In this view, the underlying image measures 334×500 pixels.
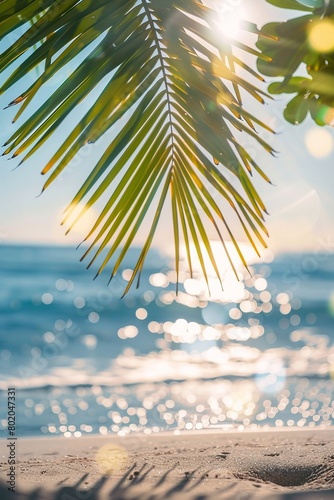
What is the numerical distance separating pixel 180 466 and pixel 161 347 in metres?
5.19

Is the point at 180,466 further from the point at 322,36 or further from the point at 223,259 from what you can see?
the point at 223,259

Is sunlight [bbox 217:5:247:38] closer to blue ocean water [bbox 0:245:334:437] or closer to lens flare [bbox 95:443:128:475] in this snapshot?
lens flare [bbox 95:443:128:475]

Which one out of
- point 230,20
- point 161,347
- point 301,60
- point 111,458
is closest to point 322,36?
point 301,60

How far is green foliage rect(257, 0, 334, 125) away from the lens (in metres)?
1.32

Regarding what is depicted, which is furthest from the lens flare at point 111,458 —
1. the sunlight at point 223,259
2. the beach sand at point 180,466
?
the sunlight at point 223,259

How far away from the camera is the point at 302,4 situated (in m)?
1.35

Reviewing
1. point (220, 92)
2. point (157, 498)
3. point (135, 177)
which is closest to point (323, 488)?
point (157, 498)

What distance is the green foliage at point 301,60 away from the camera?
1318 millimetres

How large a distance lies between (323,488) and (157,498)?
55cm

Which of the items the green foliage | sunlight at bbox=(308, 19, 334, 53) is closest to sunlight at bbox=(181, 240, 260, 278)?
the green foliage

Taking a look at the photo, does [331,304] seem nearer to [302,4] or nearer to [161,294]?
[161,294]

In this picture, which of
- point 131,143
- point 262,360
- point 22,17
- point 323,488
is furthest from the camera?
point 262,360

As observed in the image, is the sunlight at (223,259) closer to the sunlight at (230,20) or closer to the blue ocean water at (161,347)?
the blue ocean water at (161,347)

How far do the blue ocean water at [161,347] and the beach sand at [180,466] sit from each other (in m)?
0.95
